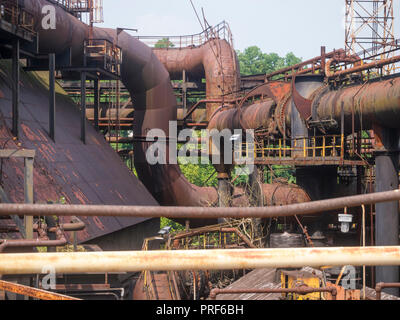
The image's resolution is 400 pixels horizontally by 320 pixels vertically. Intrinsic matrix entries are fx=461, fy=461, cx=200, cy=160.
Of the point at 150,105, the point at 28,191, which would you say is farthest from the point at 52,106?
the point at 28,191

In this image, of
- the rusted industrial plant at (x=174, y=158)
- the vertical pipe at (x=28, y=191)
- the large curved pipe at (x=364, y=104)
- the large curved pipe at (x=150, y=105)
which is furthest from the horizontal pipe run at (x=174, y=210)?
the large curved pipe at (x=150, y=105)

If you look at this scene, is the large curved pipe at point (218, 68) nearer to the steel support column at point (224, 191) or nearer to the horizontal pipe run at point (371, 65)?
the steel support column at point (224, 191)

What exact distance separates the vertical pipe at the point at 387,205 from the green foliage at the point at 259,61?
188 ft

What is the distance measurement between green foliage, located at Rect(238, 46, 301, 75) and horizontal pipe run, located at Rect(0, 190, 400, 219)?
68115 mm

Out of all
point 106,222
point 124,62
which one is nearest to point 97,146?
point 124,62

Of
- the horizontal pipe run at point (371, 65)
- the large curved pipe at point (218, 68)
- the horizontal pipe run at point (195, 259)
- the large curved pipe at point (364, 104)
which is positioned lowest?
the horizontal pipe run at point (195, 259)

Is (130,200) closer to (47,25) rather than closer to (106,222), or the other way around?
(106,222)

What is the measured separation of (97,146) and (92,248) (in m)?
7.17

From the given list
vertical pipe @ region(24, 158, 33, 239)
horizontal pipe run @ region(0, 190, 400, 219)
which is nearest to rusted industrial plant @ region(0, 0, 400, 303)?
vertical pipe @ region(24, 158, 33, 239)

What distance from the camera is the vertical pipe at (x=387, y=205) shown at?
12039 mm

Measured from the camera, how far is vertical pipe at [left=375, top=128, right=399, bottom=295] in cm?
1204

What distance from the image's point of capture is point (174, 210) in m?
1.65

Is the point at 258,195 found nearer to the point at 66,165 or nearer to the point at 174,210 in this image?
the point at 66,165

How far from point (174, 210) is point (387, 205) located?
459 inches
